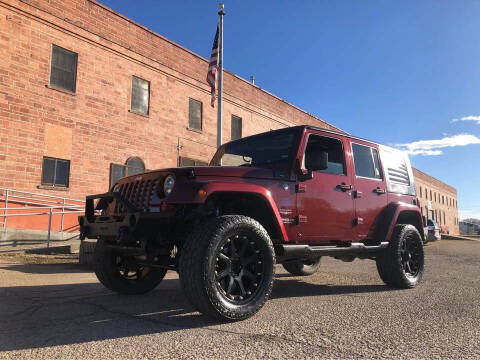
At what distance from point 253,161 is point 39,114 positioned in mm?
10329

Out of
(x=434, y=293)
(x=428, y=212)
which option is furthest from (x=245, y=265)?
(x=428, y=212)

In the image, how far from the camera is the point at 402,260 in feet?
18.8

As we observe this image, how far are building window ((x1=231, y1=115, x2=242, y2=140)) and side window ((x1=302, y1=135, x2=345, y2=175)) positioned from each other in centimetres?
1577

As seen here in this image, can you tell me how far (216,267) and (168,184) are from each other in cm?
90

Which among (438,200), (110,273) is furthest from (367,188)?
(438,200)

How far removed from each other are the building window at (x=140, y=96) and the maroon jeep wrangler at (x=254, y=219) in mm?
11050

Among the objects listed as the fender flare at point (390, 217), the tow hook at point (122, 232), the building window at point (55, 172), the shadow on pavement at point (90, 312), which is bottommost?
the shadow on pavement at point (90, 312)

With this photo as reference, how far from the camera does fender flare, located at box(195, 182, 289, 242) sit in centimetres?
359

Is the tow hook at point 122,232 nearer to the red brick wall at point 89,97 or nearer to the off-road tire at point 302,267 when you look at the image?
the off-road tire at point 302,267

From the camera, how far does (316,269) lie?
24.0 ft

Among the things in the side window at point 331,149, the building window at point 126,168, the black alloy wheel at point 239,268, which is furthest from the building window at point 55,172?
the black alloy wheel at point 239,268

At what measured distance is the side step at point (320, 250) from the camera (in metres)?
4.20

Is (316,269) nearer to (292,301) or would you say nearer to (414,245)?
(414,245)

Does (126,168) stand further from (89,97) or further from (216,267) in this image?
(216,267)
